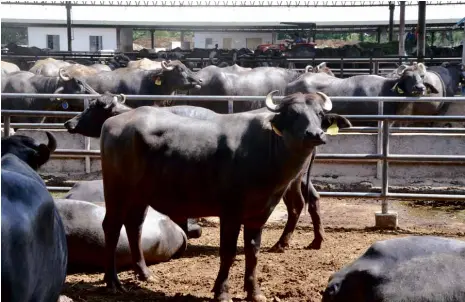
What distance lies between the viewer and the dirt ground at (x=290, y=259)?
6.77 m

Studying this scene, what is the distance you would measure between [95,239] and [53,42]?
51225mm

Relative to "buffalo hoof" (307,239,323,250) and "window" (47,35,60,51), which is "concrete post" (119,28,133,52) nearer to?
"window" (47,35,60,51)

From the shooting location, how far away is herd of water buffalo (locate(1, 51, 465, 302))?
3.36 metres

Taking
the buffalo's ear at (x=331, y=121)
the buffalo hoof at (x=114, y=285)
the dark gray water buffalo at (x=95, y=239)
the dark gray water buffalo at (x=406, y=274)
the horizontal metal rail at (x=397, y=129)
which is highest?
the buffalo's ear at (x=331, y=121)

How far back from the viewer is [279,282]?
7086 mm

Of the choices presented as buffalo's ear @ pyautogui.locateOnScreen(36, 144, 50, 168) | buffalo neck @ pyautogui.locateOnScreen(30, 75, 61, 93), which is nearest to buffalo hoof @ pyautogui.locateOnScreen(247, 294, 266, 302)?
buffalo's ear @ pyautogui.locateOnScreen(36, 144, 50, 168)

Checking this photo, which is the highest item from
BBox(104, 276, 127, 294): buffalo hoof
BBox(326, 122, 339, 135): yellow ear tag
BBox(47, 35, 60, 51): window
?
BBox(47, 35, 60, 51): window

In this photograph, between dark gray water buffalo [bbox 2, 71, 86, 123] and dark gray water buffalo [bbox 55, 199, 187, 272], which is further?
dark gray water buffalo [bbox 2, 71, 86, 123]

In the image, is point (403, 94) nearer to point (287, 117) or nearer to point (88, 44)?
point (287, 117)

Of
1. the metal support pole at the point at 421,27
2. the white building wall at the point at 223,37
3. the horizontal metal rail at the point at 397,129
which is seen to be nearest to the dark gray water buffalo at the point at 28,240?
the horizontal metal rail at the point at 397,129

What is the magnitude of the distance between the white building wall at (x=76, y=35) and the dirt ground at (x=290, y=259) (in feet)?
156

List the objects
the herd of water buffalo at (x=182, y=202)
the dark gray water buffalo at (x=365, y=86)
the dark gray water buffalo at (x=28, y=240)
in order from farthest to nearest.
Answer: the dark gray water buffalo at (x=365, y=86) → the herd of water buffalo at (x=182, y=202) → the dark gray water buffalo at (x=28, y=240)

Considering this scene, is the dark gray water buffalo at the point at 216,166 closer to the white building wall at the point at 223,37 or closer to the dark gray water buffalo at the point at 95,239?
the dark gray water buffalo at the point at 95,239

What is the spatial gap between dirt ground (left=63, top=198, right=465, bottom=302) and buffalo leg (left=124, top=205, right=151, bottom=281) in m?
0.11
